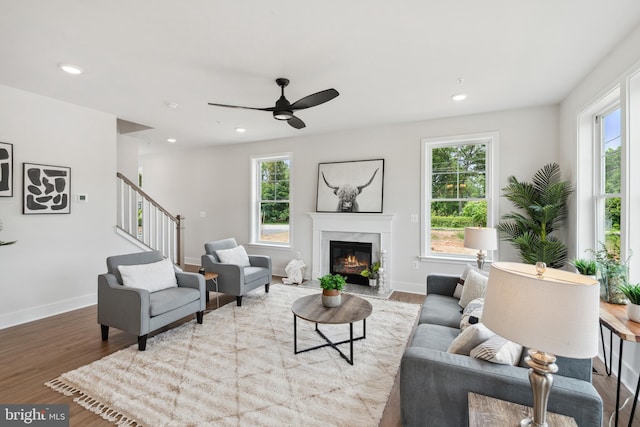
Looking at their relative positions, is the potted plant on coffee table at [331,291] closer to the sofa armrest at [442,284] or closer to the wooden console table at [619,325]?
the sofa armrest at [442,284]

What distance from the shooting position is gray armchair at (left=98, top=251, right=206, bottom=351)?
2.62m

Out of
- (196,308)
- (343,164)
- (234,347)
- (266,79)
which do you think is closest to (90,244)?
(196,308)

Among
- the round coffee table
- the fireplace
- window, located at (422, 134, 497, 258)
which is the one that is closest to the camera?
the round coffee table

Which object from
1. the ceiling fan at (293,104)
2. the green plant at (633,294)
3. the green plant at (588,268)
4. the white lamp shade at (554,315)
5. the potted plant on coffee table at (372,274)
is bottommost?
the potted plant on coffee table at (372,274)

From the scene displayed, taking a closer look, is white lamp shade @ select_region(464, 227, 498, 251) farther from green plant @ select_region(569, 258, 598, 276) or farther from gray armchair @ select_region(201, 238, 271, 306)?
gray armchair @ select_region(201, 238, 271, 306)

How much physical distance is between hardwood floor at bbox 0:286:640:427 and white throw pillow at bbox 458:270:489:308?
3.17ft

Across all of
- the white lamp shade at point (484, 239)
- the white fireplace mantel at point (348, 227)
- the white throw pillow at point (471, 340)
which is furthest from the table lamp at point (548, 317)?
the white fireplace mantel at point (348, 227)

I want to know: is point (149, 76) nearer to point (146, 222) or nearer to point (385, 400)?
point (146, 222)

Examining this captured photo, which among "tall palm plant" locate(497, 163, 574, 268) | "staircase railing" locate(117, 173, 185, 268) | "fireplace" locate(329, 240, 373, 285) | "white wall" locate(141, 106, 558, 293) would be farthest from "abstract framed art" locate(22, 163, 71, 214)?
"tall palm plant" locate(497, 163, 574, 268)

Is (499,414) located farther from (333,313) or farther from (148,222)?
(148,222)

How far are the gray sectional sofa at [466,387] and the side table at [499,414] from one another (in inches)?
2.5

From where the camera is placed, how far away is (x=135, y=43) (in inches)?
93.0

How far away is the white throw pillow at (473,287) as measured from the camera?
2529mm

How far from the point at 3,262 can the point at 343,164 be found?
14.7ft
